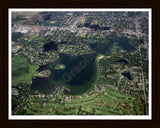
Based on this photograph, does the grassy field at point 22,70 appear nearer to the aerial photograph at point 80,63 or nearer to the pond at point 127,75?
the aerial photograph at point 80,63

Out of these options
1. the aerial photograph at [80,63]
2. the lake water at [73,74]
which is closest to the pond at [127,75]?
the aerial photograph at [80,63]

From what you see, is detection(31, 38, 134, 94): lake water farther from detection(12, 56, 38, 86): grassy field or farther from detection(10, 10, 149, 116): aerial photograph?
detection(12, 56, 38, 86): grassy field

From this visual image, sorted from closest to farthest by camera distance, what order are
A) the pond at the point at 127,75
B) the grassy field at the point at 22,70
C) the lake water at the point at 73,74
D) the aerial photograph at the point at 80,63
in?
the aerial photograph at the point at 80,63 → the lake water at the point at 73,74 → the pond at the point at 127,75 → the grassy field at the point at 22,70

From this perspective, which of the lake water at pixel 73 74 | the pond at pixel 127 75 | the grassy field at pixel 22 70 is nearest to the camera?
the lake water at pixel 73 74

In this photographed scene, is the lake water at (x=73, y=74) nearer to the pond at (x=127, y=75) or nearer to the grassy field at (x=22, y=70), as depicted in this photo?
the grassy field at (x=22, y=70)

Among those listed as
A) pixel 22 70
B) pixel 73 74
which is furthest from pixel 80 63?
pixel 22 70

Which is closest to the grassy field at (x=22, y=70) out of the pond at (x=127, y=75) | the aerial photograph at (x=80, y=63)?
the aerial photograph at (x=80, y=63)

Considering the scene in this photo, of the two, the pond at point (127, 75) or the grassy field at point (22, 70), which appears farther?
the grassy field at point (22, 70)
